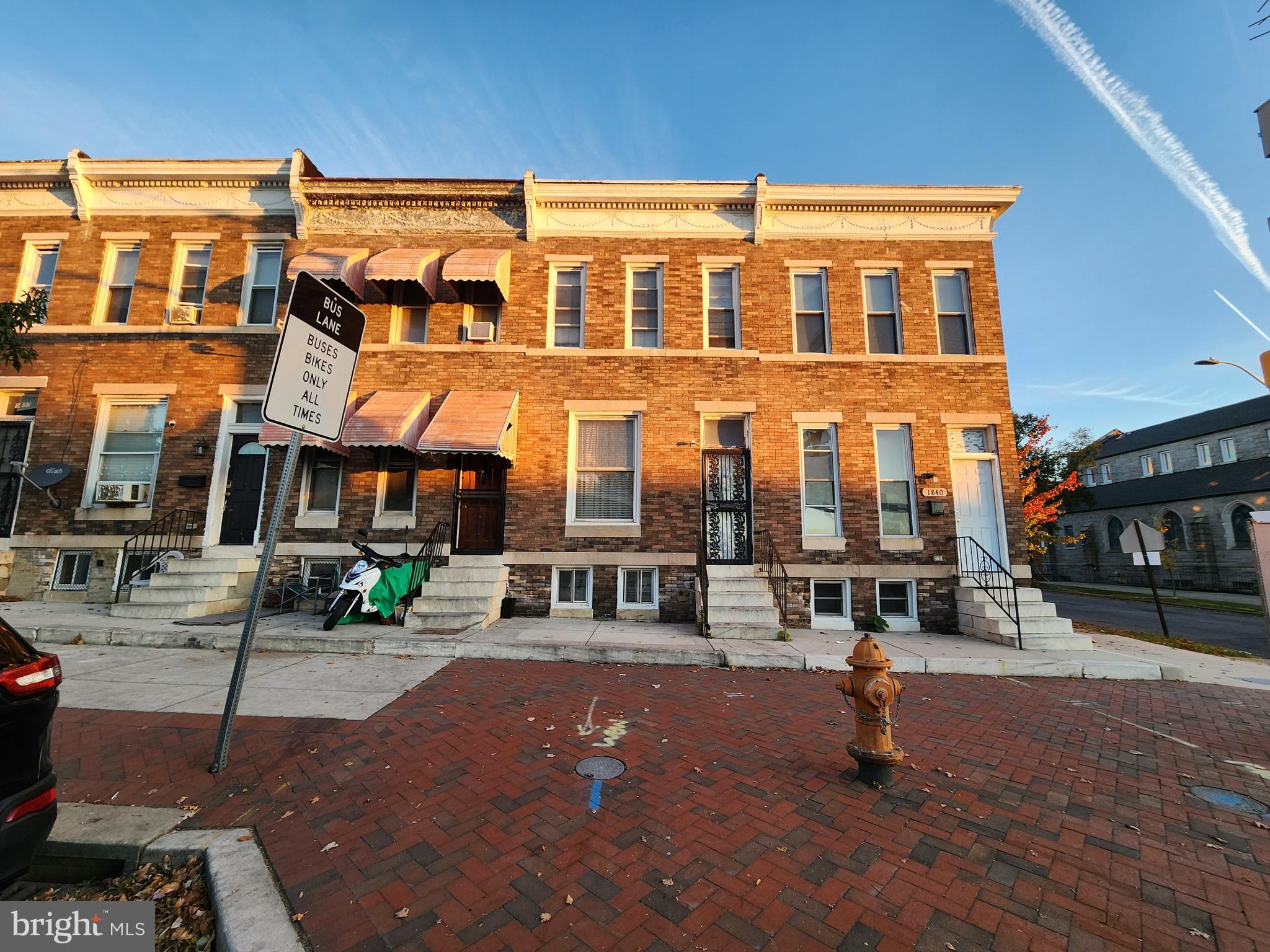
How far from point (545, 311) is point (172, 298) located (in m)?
8.55

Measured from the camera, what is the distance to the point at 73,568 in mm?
10734

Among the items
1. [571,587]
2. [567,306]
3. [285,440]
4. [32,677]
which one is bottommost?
[571,587]

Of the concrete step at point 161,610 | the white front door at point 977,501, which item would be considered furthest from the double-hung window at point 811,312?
the concrete step at point 161,610

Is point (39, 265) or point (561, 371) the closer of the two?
point (561, 371)

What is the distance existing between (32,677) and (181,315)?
12.6m

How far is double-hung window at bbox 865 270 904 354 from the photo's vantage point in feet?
38.1

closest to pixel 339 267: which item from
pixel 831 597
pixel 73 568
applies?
pixel 73 568

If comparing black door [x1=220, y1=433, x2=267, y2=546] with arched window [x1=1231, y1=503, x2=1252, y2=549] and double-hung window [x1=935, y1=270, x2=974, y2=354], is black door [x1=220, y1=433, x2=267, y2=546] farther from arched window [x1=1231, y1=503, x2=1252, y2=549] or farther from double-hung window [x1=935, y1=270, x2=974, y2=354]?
arched window [x1=1231, y1=503, x2=1252, y2=549]

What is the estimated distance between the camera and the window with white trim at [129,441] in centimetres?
1112

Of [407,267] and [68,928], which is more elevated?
[407,267]

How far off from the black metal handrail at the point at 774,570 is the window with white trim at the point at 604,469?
275 cm

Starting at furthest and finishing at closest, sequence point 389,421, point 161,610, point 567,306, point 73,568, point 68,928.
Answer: point 567,306 < point 73,568 < point 389,421 < point 161,610 < point 68,928

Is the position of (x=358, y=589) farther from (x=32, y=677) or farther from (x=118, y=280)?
(x=118, y=280)

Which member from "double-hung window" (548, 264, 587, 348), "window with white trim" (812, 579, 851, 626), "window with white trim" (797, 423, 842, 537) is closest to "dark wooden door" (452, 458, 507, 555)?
"double-hung window" (548, 264, 587, 348)
